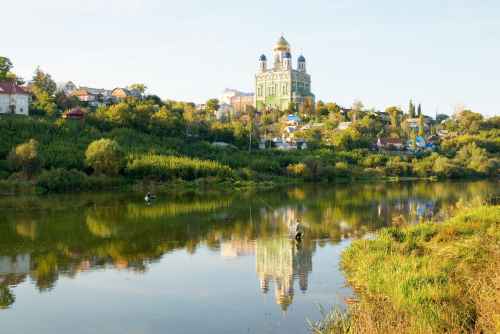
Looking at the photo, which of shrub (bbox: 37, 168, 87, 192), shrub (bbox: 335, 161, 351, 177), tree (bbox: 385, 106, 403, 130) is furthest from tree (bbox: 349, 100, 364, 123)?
shrub (bbox: 37, 168, 87, 192)

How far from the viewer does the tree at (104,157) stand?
52.9m

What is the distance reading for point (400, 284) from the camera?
13.0 m

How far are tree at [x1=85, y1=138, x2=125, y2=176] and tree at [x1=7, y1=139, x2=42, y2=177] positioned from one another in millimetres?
4852

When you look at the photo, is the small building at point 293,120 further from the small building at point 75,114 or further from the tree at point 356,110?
the small building at point 75,114

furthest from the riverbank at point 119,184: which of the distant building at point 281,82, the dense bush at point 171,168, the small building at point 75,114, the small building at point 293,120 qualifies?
the distant building at point 281,82

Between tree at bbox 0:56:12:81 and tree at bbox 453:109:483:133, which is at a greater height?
tree at bbox 0:56:12:81

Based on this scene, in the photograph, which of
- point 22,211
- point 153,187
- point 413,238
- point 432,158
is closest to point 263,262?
point 413,238

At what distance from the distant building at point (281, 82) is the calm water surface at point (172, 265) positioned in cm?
10802

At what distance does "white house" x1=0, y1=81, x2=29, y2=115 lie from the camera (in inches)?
2522

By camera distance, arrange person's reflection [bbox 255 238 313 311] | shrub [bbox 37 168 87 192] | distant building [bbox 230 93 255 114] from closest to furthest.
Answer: person's reflection [bbox 255 238 313 311] → shrub [bbox 37 168 87 192] → distant building [bbox 230 93 255 114]

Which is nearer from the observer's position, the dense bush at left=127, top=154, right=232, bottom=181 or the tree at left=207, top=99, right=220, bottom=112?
the dense bush at left=127, top=154, right=232, bottom=181

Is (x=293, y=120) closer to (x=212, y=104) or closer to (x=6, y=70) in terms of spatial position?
(x=212, y=104)

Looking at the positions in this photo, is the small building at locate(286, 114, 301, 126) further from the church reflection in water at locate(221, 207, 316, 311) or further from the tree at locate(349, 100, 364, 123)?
the church reflection in water at locate(221, 207, 316, 311)

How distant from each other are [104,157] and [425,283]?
4431cm
